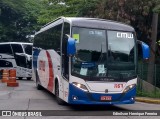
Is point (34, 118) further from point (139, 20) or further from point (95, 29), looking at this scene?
point (139, 20)

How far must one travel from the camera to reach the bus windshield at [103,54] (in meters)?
14.4

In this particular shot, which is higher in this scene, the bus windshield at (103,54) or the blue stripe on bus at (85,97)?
the bus windshield at (103,54)

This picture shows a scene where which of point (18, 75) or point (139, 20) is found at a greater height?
point (139, 20)

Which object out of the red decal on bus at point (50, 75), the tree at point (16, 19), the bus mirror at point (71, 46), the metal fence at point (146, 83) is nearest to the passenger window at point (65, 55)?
the bus mirror at point (71, 46)

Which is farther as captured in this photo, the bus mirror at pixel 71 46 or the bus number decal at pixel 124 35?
the bus number decal at pixel 124 35

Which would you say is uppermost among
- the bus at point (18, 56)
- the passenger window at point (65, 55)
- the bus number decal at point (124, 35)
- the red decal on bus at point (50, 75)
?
the bus number decal at point (124, 35)

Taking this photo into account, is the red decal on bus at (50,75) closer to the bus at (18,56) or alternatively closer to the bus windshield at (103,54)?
the bus windshield at (103,54)

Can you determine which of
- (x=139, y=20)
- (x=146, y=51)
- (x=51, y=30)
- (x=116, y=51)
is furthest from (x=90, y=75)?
(x=139, y=20)

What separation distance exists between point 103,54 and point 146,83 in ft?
29.4

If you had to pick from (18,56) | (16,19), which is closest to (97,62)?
(18,56)

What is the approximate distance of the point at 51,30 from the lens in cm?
1875

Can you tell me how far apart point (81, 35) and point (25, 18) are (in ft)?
120

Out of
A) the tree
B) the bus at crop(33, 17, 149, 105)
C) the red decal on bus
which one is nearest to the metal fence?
the red decal on bus

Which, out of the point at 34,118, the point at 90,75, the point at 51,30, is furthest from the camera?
the point at 51,30
